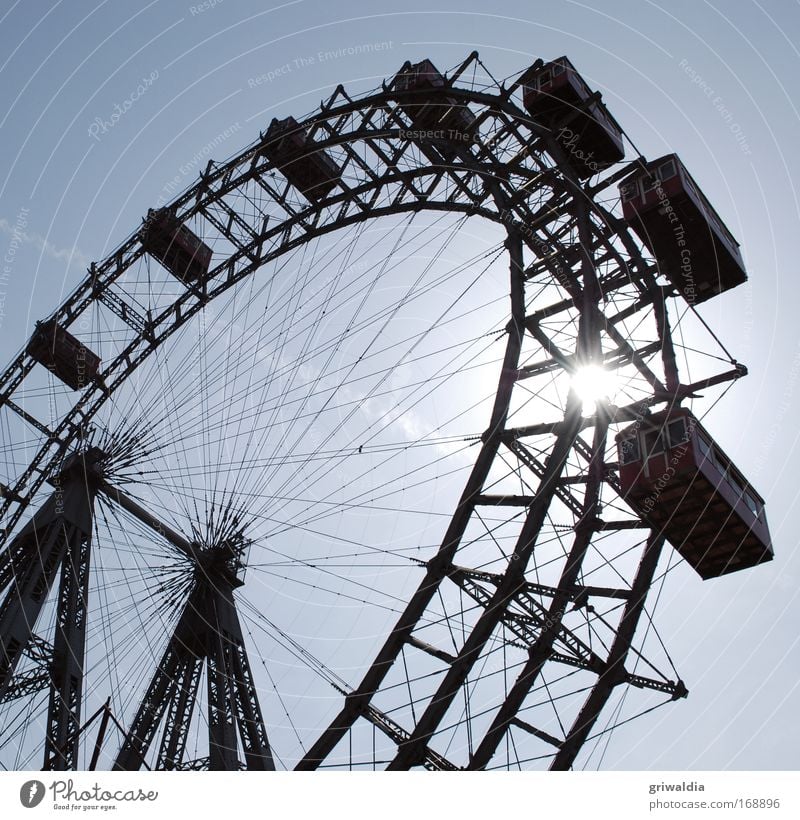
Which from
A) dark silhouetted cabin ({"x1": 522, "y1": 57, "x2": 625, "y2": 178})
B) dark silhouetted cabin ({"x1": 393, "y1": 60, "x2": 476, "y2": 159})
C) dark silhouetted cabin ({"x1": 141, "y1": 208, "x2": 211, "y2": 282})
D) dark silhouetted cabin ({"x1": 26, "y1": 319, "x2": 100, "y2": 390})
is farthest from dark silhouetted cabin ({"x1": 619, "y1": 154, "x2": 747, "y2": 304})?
dark silhouetted cabin ({"x1": 26, "y1": 319, "x2": 100, "y2": 390})

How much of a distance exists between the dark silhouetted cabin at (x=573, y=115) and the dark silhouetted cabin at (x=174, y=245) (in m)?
10.3

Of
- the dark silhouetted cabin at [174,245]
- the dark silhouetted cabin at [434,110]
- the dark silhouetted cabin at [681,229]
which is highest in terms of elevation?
the dark silhouetted cabin at [174,245]

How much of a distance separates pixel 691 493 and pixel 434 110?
11339 mm

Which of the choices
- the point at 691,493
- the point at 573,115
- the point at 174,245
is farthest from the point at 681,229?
the point at 174,245

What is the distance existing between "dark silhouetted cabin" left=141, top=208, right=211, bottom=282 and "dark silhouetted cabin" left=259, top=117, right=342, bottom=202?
129 inches

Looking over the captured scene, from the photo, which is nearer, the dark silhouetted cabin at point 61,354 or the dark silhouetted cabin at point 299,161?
the dark silhouetted cabin at point 299,161

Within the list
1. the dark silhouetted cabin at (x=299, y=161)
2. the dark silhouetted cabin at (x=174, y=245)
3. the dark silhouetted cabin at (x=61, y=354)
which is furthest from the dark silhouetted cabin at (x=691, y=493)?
the dark silhouetted cabin at (x=61, y=354)

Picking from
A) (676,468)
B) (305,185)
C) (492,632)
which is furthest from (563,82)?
(492,632)

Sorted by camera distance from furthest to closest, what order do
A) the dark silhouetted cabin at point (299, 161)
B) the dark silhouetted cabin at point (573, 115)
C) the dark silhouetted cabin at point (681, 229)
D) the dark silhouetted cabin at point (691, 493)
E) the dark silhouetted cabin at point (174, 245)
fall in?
the dark silhouetted cabin at point (174, 245), the dark silhouetted cabin at point (299, 161), the dark silhouetted cabin at point (573, 115), the dark silhouetted cabin at point (681, 229), the dark silhouetted cabin at point (691, 493)

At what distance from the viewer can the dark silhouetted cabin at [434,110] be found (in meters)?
23.7

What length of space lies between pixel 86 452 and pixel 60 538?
254 centimetres

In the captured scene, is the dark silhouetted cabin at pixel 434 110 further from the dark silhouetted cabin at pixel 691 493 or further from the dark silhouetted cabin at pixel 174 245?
the dark silhouetted cabin at pixel 691 493

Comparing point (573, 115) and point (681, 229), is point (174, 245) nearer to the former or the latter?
point (573, 115)

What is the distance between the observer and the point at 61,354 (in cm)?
2811
